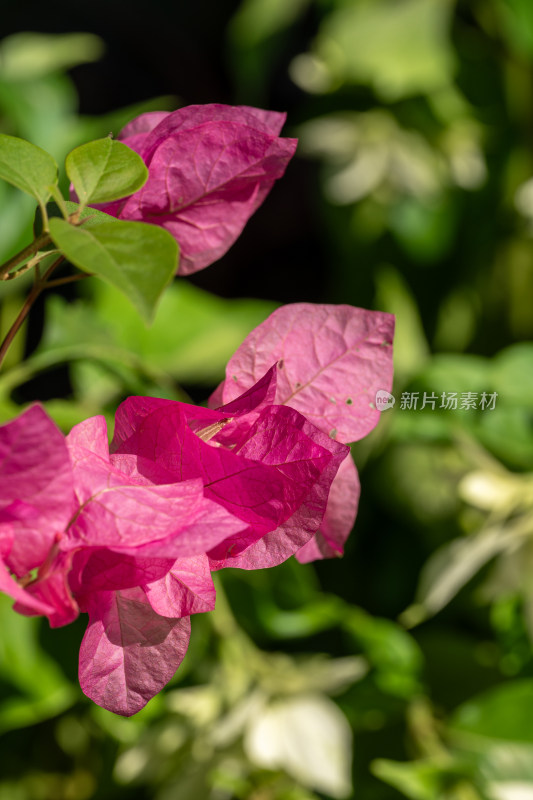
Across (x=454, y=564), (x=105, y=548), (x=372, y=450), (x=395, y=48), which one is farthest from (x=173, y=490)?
(x=395, y=48)

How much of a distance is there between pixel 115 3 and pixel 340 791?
1115 mm

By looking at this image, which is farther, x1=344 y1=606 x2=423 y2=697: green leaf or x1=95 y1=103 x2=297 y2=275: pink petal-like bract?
x1=344 y1=606 x2=423 y2=697: green leaf

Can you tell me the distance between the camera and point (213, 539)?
156mm

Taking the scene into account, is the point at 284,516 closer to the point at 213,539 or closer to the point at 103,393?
the point at 213,539

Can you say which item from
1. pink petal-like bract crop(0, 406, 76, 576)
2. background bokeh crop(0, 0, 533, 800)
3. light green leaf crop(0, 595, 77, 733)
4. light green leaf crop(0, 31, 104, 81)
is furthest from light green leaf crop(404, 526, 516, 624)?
light green leaf crop(0, 31, 104, 81)

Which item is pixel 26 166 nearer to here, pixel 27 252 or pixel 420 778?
pixel 27 252

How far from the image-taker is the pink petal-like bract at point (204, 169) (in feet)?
0.65

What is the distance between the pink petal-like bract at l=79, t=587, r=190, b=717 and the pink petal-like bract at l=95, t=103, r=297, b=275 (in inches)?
4.0

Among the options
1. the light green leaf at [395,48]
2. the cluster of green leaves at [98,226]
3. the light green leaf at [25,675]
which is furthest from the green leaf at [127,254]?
the light green leaf at [395,48]

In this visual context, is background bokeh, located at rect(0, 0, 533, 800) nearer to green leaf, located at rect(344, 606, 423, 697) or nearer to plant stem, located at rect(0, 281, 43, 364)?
green leaf, located at rect(344, 606, 423, 697)

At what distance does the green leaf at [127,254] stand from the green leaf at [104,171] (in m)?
0.02

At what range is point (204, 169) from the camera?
208mm

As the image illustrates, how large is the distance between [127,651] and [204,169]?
12cm

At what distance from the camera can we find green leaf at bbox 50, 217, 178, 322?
0.15 meters
